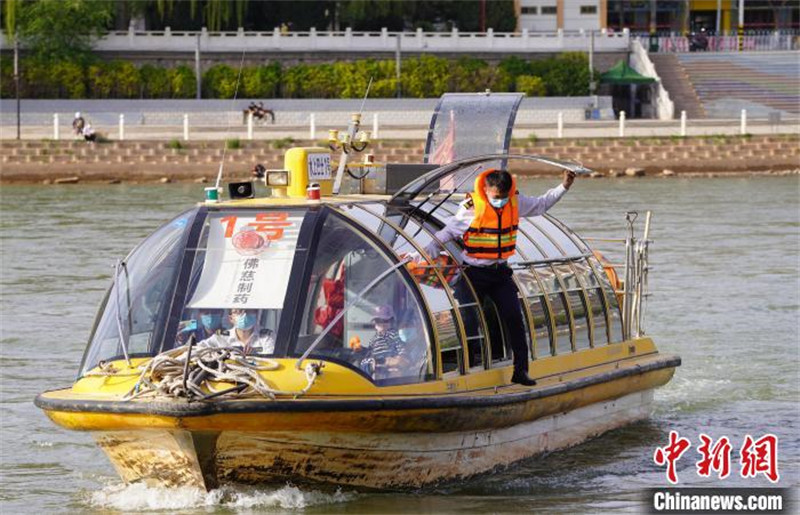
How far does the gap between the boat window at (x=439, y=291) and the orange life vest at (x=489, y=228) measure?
23 cm

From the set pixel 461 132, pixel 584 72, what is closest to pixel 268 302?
pixel 461 132

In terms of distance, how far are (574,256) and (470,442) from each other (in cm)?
260

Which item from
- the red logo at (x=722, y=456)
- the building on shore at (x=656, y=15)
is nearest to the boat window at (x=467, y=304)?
the red logo at (x=722, y=456)

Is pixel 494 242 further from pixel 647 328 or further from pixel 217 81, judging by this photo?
pixel 217 81

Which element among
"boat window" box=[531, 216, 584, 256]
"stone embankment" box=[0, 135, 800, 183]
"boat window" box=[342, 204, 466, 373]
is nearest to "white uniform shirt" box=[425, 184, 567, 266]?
"boat window" box=[342, 204, 466, 373]

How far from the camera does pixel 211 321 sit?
1147 cm

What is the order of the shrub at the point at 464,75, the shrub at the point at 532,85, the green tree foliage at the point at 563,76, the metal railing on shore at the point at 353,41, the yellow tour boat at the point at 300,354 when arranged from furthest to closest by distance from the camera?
the metal railing on shore at the point at 353,41 → the green tree foliage at the point at 563,76 → the shrub at the point at 464,75 → the shrub at the point at 532,85 → the yellow tour boat at the point at 300,354

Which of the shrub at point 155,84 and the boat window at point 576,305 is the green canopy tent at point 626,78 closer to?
the shrub at point 155,84

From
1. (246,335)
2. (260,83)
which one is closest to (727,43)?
(260,83)

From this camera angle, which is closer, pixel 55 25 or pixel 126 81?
pixel 126 81

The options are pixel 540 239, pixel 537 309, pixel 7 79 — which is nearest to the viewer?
pixel 537 309

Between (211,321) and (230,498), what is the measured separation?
112 centimetres

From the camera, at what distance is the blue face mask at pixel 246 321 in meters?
11.4

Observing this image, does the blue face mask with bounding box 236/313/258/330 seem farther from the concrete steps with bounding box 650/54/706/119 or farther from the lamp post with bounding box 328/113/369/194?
the concrete steps with bounding box 650/54/706/119
